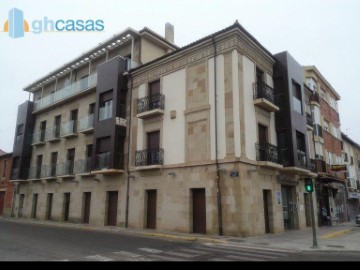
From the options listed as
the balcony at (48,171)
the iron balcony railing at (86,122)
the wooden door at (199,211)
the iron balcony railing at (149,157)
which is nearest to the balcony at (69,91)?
the iron balcony railing at (86,122)

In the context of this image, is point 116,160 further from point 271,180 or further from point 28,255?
point 28,255

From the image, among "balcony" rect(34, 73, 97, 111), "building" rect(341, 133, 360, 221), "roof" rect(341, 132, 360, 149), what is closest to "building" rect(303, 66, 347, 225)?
"roof" rect(341, 132, 360, 149)

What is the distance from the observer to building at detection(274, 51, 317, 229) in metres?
17.7

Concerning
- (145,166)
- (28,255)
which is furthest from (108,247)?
(145,166)

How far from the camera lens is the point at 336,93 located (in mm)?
32625

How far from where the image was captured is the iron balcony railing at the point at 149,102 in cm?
1788

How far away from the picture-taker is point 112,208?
63.9 feet

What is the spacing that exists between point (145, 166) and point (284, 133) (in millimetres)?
8202

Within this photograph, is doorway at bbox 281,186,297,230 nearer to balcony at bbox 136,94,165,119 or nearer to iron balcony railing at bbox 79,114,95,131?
balcony at bbox 136,94,165,119

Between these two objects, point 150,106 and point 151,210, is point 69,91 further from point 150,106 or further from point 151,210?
point 151,210

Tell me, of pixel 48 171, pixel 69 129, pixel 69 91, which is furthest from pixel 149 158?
pixel 48 171

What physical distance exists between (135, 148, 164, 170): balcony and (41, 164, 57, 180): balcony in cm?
933

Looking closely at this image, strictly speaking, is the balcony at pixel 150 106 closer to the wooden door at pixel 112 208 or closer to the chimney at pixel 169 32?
the wooden door at pixel 112 208

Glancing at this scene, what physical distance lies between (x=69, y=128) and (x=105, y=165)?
20.5ft
